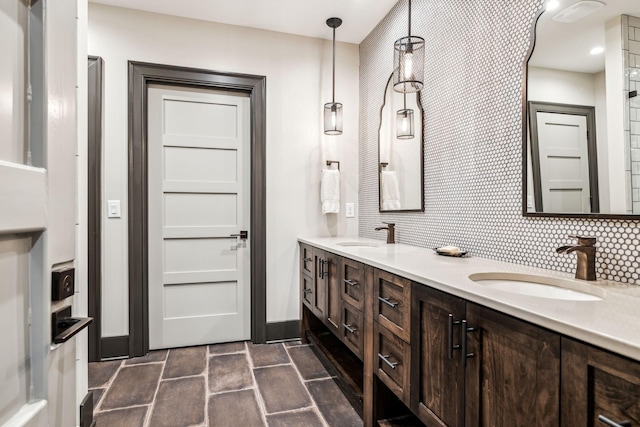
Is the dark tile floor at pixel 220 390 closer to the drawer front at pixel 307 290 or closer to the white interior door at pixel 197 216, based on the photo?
the white interior door at pixel 197 216

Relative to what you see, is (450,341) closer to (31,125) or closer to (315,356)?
(31,125)

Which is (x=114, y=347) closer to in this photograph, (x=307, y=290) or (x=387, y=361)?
(x=307, y=290)

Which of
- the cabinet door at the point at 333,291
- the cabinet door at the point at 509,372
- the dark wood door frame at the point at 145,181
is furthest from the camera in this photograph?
the dark wood door frame at the point at 145,181

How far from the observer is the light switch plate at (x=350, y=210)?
10.7 ft

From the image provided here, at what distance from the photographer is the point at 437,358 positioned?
122 cm

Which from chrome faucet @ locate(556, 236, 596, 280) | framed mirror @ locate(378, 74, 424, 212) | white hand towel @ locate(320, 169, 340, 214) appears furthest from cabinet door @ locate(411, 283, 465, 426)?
white hand towel @ locate(320, 169, 340, 214)

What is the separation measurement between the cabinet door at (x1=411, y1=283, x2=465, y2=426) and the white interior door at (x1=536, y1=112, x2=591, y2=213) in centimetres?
67

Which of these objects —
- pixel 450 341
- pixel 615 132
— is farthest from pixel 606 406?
pixel 615 132

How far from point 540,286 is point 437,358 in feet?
1.59

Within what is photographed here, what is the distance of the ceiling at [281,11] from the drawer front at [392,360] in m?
2.33

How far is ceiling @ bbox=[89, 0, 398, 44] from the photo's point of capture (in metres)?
2.63

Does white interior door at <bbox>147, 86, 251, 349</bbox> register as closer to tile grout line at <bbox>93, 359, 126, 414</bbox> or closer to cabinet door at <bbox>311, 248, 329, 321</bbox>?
tile grout line at <bbox>93, 359, 126, 414</bbox>

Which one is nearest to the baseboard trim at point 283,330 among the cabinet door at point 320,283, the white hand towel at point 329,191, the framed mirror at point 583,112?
the cabinet door at point 320,283

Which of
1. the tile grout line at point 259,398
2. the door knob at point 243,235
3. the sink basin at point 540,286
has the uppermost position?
the door knob at point 243,235
